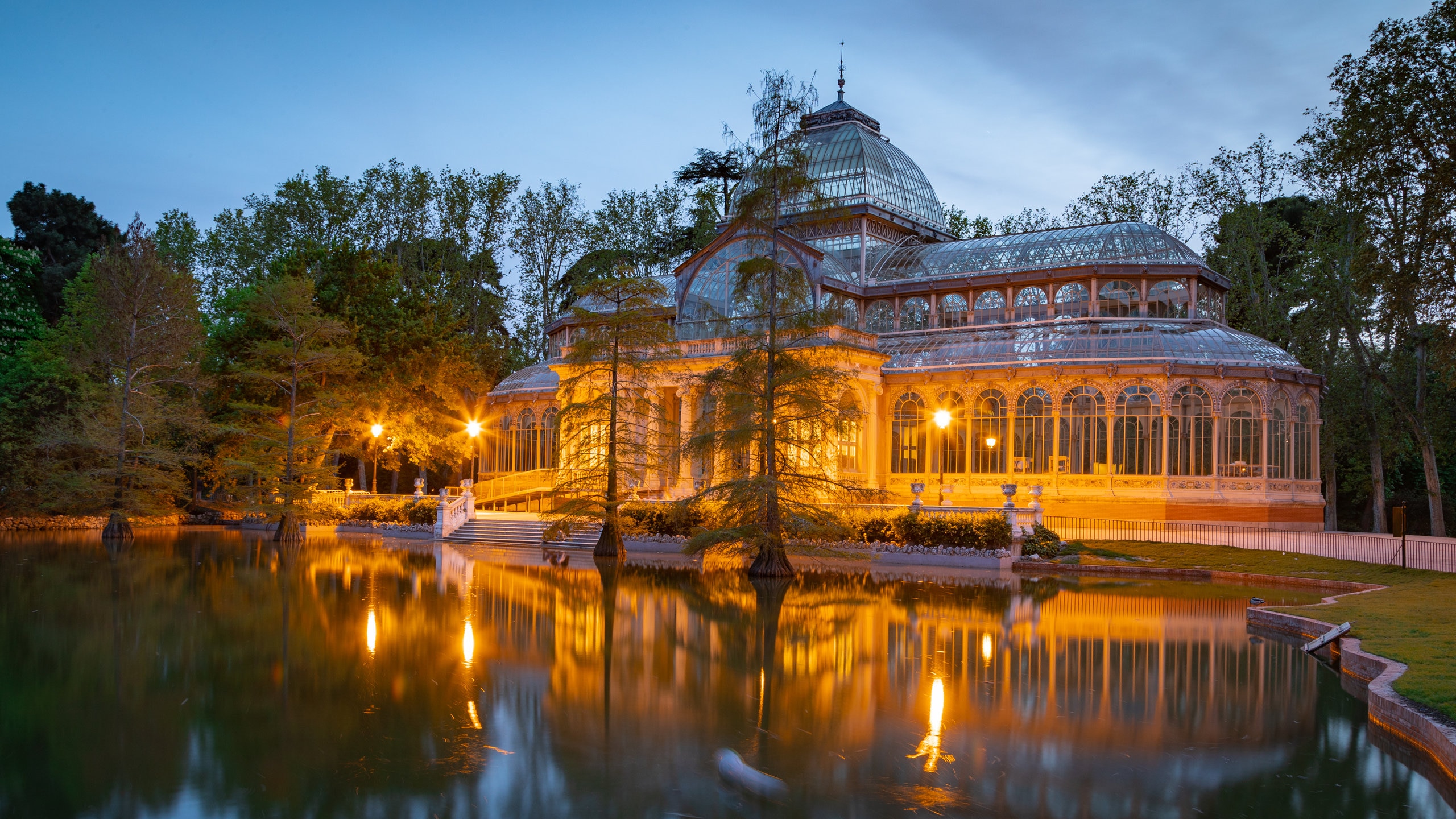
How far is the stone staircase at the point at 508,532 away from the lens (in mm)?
32781

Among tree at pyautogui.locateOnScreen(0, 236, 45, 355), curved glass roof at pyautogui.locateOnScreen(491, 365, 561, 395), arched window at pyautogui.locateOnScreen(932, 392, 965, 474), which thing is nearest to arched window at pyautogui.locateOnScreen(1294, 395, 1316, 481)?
arched window at pyautogui.locateOnScreen(932, 392, 965, 474)

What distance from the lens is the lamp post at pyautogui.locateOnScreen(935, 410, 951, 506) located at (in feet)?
109

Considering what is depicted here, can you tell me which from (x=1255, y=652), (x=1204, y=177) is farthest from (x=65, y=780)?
(x=1204, y=177)

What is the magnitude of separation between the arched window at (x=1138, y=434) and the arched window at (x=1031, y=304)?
17.6 ft

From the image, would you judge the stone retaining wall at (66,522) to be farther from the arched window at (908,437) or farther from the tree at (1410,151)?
the tree at (1410,151)

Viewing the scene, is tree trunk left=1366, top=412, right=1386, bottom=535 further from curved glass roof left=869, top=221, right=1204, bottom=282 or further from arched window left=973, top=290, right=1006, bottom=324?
arched window left=973, top=290, right=1006, bottom=324

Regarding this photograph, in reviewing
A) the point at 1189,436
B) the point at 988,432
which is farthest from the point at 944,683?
the point at 988,432

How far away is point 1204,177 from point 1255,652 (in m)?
35.8

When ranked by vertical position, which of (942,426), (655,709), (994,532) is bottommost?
(655,709)

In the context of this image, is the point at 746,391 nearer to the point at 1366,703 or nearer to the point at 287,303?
the point at 1366,703

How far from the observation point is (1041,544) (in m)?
27.3

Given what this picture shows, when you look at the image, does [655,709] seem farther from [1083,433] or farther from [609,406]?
[1083,433]

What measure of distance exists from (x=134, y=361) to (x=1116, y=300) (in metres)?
33.4

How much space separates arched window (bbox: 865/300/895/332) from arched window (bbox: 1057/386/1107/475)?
8.52 metres
